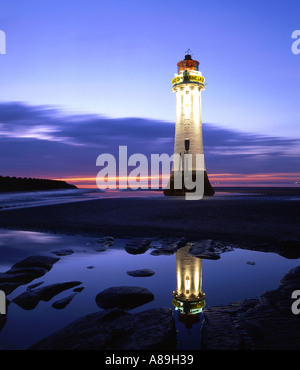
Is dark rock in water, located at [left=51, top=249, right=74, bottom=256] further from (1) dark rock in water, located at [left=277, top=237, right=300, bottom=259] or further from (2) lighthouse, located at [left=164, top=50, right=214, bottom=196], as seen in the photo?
(2) lighthouse, located at [left=164, top=50, right=214, bottom=196]

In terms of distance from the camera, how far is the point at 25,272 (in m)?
5.70

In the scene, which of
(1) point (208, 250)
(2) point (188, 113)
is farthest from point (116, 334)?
(2) point (188, 113)

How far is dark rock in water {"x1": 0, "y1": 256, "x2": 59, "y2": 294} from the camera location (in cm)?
499

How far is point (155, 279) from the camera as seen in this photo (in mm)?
5570

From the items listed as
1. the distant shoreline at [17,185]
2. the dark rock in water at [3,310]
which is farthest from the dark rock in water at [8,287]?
the distant shoreline at [17,185]

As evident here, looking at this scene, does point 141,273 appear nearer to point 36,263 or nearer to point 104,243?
point 36,263

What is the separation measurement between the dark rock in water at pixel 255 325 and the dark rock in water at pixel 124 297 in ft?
3.57

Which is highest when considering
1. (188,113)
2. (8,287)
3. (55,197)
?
(188,113)

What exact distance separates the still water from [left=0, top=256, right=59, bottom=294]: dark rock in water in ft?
0.47

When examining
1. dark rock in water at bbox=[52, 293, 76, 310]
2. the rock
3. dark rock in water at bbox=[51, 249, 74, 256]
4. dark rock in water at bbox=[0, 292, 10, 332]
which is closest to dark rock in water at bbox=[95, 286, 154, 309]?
dark rock in water at bbox=[52, 293, 76, 310]

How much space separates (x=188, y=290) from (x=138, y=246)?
3.43 metres

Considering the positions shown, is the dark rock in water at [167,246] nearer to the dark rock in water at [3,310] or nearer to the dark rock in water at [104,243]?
the dark rock in water at [104,243]
